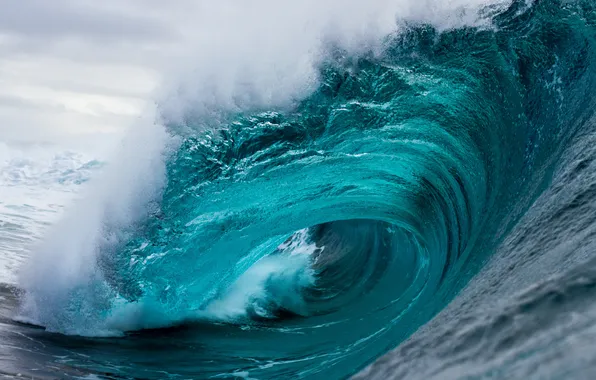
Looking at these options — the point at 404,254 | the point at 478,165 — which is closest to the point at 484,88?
the point at 478,165

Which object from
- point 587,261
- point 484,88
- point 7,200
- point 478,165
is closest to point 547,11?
point 484,88

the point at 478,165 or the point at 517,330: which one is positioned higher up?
the point at 478,165

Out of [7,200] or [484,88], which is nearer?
[484,88]

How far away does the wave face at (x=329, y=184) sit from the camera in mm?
5035

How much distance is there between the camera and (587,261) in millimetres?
1466

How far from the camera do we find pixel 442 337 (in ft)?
4.68

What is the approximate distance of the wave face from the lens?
504cm

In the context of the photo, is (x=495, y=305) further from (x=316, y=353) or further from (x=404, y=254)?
(x=404, y=254)

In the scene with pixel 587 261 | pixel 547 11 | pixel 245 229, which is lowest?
pixel 587 261

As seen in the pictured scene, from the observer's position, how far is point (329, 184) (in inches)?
243

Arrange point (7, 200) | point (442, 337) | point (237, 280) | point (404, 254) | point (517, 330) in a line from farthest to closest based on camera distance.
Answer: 1. point (7, 200)
2. point (404, 254)
3. point (237, 280)
4. point (442, 337)
5. point (517, 330)

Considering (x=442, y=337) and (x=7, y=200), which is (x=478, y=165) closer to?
(x=442, y=337)

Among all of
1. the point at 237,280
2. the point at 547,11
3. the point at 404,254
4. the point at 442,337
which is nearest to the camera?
the point at 442,337

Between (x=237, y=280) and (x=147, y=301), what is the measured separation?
→ 1.56 meters
